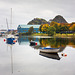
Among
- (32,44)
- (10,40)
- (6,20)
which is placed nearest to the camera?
(32,44)

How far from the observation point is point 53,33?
185750mm

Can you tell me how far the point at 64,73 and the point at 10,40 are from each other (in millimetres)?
72039

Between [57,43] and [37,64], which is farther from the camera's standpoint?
[57,43]

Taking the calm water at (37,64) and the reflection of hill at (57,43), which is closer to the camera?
Result: the calm water at (37,64)

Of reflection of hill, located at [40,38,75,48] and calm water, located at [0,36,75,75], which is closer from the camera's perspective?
calm water, located at [0,36,75,75]

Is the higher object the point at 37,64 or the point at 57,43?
the point at 57,43

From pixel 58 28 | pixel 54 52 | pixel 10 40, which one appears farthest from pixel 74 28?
pixel 54 52

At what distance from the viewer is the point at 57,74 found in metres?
27.0

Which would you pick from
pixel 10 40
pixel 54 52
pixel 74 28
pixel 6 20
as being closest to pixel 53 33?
pixel 74 28

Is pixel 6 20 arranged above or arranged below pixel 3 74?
above

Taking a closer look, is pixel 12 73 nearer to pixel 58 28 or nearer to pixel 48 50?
pixel 48 50

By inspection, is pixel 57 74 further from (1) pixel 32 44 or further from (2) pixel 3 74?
(1) pixel 32 44

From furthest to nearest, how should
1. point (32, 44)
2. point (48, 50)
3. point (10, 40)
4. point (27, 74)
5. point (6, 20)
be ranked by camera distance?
point (6, 20) → point (10, 40) → point (32, 44) → point (48, 50) → point (27, 74)

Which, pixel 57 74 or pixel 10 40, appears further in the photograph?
pixel 10 40
